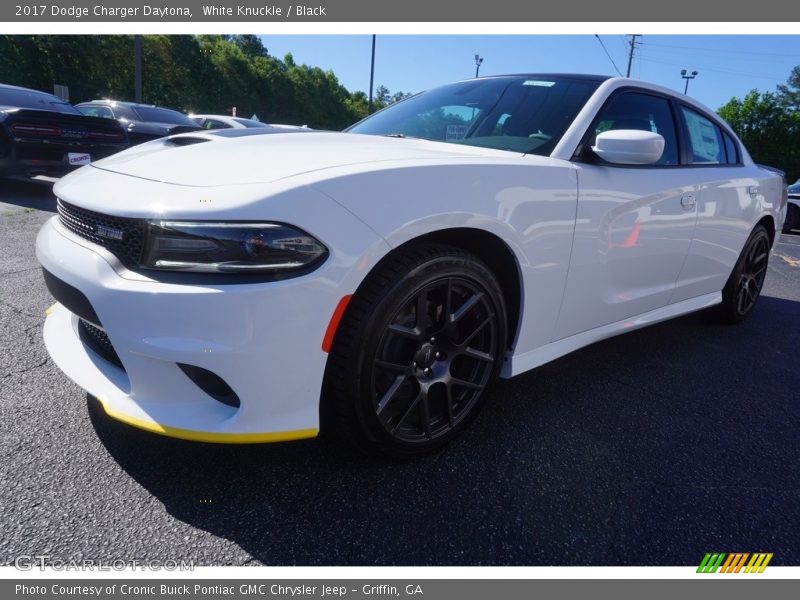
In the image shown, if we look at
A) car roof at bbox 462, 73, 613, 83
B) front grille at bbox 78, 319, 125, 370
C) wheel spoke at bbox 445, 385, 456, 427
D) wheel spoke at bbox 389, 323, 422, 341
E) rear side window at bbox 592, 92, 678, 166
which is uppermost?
car roof at bbox 462, 73, 613, 83

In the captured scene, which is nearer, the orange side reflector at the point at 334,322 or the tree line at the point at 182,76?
the orange side reflector at the point at 334,322

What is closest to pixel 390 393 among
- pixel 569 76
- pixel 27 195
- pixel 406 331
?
pixel 406 331

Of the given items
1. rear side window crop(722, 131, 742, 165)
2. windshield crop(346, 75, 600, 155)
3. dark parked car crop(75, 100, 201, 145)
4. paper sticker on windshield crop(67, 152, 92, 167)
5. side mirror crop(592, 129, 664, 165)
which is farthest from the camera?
dark parked car crop(75, 100, 201, 145)

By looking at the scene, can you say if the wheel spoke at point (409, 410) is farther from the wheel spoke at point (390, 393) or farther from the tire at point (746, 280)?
the tire at point (746, 280)

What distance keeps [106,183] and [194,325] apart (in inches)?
27.6

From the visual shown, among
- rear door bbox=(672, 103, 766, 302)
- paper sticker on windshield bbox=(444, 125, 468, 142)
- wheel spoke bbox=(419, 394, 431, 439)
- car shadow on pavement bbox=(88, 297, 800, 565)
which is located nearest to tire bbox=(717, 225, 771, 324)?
rear door bbox=(672, 103, 766, 302)

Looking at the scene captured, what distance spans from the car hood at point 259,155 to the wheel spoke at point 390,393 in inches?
27.0

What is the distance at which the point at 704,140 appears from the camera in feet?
10.5

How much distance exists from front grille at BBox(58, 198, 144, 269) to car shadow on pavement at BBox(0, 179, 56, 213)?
5.43 metres

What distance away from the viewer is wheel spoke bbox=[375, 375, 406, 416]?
1.70 m

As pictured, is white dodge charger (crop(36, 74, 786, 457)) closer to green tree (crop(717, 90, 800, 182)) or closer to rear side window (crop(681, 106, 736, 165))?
rear side window (crop(681, 106, 736, 165))

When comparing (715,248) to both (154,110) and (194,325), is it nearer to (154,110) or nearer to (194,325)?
(194,325)

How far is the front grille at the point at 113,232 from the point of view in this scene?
1.49 m

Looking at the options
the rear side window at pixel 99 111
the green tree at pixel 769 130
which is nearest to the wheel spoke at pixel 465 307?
the rear side window at pixel 99 111
